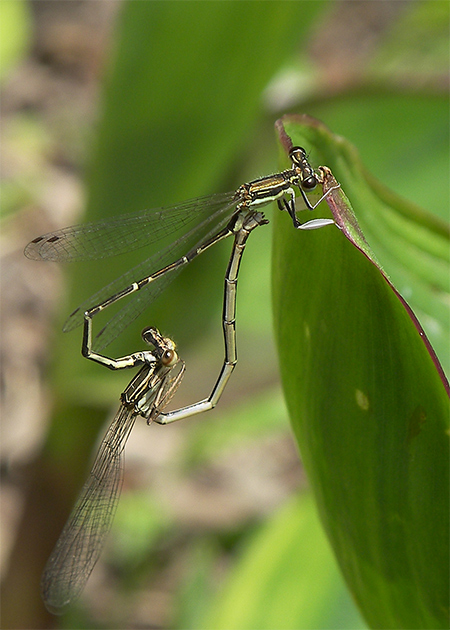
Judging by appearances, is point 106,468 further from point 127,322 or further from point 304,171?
point 304,171

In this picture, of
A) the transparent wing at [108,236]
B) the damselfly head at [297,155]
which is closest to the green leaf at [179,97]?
the transparent wing at [108,236]

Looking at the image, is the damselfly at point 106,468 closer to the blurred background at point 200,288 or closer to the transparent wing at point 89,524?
the transparent wing at point 89,524

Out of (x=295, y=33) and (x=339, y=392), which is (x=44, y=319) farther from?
(x=339, y=392)

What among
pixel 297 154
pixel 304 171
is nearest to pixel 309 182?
pixel 304 171

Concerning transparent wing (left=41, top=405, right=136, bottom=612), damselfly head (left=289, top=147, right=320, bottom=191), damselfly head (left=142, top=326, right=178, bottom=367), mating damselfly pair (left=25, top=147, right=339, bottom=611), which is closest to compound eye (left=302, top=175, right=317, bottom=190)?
damselfly head (left=289, top=147, right=320, bottom=191)

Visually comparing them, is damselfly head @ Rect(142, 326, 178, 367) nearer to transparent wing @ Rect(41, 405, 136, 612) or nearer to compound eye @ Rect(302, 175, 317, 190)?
transparent wing @ Rect(41, 405, 136, 612)

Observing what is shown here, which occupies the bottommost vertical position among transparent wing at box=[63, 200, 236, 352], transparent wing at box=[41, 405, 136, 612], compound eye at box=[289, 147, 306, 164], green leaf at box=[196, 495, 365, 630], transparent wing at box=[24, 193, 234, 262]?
green leaf at box=[196, 495, 365, 630]
